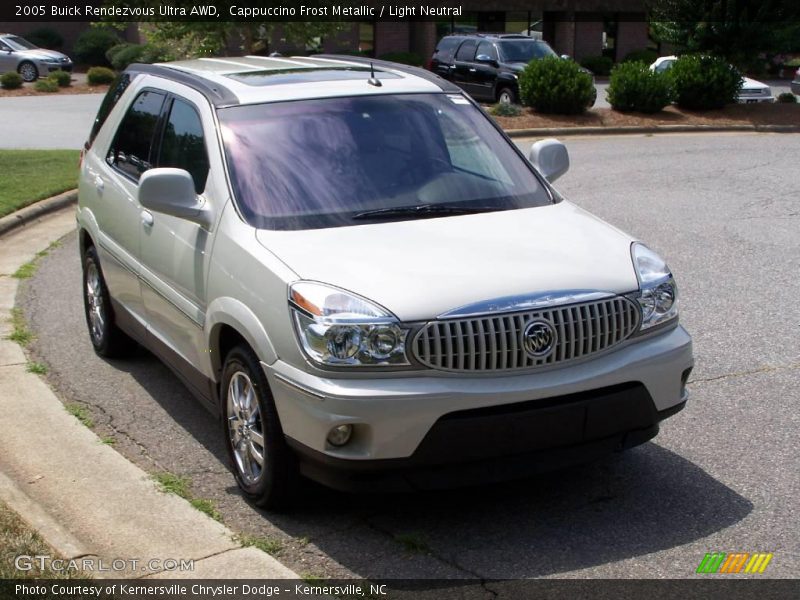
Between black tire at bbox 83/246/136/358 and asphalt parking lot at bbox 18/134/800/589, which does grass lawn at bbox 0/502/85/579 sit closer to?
asphalt parking lot at bbox 18/134/800/589

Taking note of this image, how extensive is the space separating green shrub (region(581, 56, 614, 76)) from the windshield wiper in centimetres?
4115

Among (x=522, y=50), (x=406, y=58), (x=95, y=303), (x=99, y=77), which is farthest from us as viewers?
(x=406, y=58)

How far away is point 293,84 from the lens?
598 cm

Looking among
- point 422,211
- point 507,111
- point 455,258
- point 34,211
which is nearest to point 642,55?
point 507,111

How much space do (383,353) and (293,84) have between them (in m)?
2.15

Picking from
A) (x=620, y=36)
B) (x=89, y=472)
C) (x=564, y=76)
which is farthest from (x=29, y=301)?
(x=620, y=36)

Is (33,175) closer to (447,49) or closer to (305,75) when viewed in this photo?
(305,75)

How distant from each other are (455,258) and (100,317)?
340 centimetres

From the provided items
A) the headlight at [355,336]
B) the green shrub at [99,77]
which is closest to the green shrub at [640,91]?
the headlight at [355,336]

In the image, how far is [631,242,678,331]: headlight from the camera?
4840 millimetres

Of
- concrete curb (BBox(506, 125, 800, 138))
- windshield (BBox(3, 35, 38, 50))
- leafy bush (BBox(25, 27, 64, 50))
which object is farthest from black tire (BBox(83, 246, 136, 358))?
leafy bush (BBox(25, 27, 64, 50))

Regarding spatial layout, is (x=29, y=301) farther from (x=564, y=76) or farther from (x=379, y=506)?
(x=564, y=76)

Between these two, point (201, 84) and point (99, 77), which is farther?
point (99, 77)

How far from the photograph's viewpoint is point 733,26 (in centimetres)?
2295
